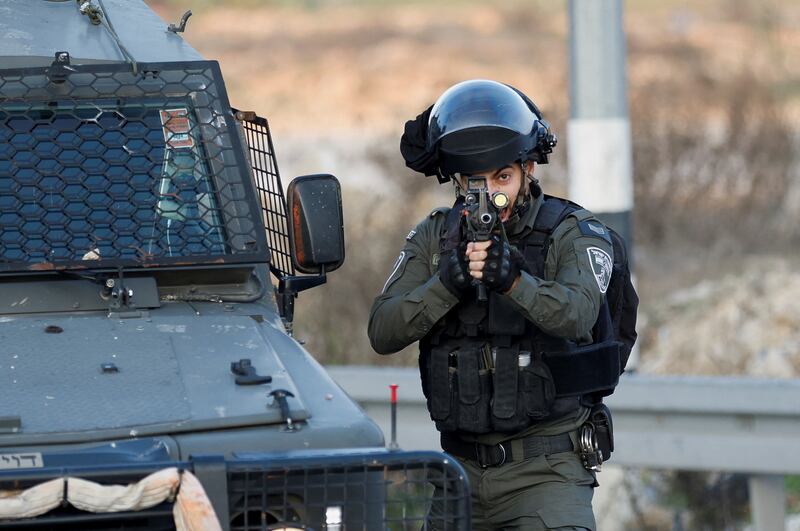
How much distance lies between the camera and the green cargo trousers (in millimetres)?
4453

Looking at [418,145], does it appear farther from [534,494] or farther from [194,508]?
[194,508]

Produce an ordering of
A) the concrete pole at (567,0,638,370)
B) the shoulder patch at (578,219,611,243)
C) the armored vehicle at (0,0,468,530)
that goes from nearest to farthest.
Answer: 1. the armored vehicle at (0,0,468,530)
2. the shoulder patch at (578,219,611,243)
3. the concrete pole at (567,0,638,370)

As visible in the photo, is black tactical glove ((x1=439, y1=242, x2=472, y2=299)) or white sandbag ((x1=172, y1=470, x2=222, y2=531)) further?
A: black tactical glove ((x1=439, y1=242, x2=472, y2=299))

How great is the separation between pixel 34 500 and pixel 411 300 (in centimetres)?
150

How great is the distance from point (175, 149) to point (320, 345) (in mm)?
5767

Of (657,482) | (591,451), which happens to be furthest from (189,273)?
(657,482)

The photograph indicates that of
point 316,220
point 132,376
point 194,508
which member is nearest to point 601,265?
point 316,220

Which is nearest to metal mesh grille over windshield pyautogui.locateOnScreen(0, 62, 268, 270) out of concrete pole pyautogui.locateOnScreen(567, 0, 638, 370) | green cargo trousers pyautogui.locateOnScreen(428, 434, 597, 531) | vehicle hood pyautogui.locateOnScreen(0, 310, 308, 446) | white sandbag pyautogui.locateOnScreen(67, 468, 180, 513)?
vehicle hood pyautogui.locateOnScreen(0, 310, 308, 446)

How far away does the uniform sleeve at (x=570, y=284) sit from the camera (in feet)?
14.1

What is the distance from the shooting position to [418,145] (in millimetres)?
4773

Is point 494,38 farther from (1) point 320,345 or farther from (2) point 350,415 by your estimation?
(2) point 350,415

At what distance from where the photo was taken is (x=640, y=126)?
43.7 ft

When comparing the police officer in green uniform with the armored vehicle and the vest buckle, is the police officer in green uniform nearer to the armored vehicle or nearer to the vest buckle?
the vest buckle

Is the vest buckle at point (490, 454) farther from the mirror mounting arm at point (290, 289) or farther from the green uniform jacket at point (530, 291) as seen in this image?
the mirror mounting arm at point (290, 289)
